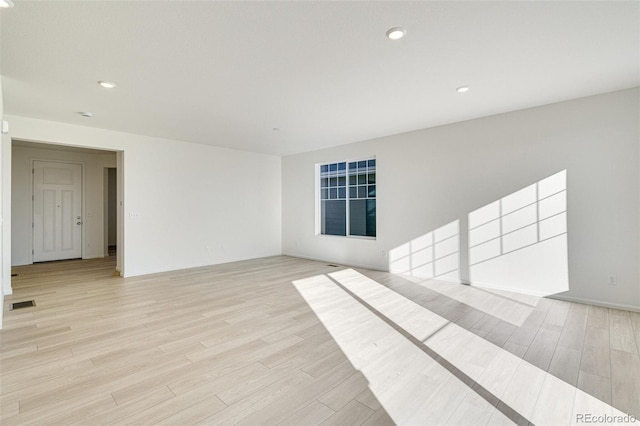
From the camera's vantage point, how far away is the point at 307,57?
8.95 ft

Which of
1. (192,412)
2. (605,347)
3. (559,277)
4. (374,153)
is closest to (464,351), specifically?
(605,347)

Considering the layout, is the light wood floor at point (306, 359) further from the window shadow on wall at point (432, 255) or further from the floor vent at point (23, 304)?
the window shadow on wall at point (432, 255)

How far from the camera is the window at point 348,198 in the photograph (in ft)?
20.8

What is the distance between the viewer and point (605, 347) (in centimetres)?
A: 264

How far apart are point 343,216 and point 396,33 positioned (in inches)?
190

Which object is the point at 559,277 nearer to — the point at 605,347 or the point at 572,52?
the point at 605,347

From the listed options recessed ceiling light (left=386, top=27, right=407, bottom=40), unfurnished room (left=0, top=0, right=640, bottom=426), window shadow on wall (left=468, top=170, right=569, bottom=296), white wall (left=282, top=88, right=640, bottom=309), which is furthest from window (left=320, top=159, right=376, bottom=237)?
recessed ceiling light (left=386, top=27, right=407, bottom=40)

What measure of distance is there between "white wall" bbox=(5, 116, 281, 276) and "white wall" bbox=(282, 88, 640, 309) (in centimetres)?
269

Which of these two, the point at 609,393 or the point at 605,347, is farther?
the point at 605,347

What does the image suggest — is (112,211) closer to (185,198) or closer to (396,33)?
(185,198)

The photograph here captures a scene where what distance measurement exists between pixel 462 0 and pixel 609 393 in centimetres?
293

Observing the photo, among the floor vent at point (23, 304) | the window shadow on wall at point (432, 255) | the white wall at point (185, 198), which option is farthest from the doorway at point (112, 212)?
the window shadow on wall at point (432, 255)

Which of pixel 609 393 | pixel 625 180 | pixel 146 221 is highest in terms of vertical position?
pixel 625 180

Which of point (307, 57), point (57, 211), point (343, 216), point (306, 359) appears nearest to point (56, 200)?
point (57, 211)
